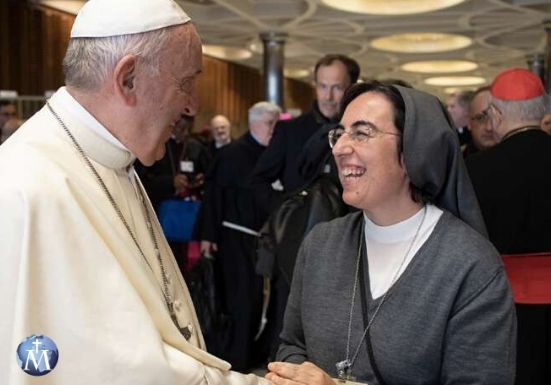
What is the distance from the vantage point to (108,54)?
1.35 metres

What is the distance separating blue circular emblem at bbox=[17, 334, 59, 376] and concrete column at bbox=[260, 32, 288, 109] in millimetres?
12069

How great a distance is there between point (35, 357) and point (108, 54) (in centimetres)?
61

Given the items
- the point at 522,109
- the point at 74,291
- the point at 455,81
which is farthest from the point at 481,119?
the point at 455,81

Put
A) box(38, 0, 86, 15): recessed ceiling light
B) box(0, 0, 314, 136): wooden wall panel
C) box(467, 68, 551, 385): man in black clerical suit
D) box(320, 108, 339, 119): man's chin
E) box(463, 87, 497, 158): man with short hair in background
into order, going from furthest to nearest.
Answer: box(38, 0, 86, 15): recessed ceiling light → box(0, 0, 314, 136): wooden wall panel → box(463, 87, 497, 158): man with short hair in background → box(320, 108, 339, 119): man's chin → box(467, 68, 551, 385): man in black clerical suit

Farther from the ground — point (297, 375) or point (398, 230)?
point (398, 230)

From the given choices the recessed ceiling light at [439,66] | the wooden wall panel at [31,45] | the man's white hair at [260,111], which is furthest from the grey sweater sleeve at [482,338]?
the recessed ceiling light at [439,66]

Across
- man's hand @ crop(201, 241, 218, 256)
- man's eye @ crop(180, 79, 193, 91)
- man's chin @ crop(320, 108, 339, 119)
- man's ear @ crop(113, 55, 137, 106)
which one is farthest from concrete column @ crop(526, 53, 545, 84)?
man's ear @ crop(113, 55, 137, 106)

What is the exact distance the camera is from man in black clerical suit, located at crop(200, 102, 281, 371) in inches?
189

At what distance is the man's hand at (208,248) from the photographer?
189 inches

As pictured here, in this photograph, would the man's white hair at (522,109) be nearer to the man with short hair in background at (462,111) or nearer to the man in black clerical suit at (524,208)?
the man in black clerical suit at (524,208)

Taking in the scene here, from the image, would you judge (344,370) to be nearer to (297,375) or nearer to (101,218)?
(297,375)

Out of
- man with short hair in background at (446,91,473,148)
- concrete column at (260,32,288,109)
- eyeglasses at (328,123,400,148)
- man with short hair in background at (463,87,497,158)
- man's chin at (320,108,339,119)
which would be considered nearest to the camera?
eyeglasses at (328,123,400,148)

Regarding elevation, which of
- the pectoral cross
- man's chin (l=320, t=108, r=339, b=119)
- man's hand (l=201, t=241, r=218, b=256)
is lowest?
man's hand (l=201, t=241, r=218, b=256)

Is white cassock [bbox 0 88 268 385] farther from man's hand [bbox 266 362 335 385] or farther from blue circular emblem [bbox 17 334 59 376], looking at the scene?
man's hand [bbox 266 362 335 385]
